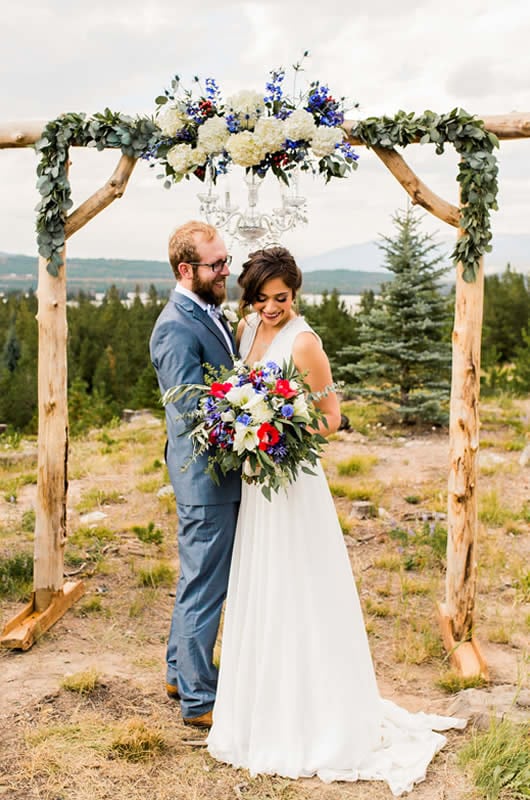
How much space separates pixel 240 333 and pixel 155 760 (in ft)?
6.75

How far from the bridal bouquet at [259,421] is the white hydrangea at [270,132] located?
1.37 m

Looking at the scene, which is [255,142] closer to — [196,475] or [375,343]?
[196,475]

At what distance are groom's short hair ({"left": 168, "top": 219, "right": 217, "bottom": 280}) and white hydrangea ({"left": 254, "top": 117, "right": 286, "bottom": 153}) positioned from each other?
68cm

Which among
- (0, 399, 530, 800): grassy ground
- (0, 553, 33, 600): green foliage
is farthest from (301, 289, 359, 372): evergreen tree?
(0, 553, 33, 600): green foliage

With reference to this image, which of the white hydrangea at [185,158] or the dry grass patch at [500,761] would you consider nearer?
the dry grass patch at [500,761]

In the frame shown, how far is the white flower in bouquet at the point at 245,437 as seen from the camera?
128 inches

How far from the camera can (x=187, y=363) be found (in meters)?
3.58

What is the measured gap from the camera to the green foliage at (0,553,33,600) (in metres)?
5.61

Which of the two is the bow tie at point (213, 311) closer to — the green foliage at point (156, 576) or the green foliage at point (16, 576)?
the green foliage at point (156, 576)

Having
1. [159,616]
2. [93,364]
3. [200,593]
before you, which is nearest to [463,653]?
[200,593]

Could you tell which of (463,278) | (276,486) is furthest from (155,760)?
(463,278)

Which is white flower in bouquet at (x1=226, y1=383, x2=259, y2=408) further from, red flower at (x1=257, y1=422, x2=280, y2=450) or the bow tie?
the bow tie

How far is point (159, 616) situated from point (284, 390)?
2646mm

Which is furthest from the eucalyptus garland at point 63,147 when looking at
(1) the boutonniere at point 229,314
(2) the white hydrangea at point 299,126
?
(1) the boutonniere at point 229,314
